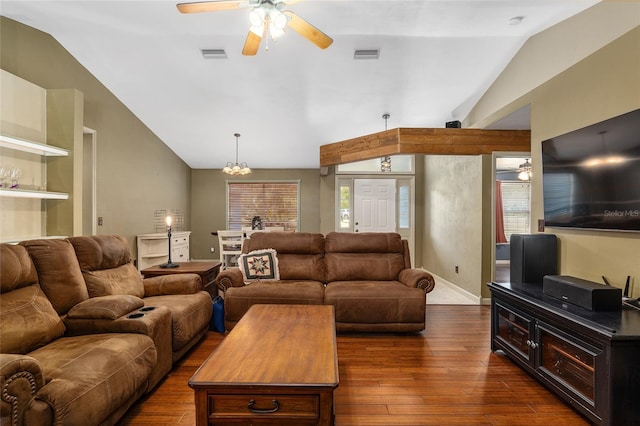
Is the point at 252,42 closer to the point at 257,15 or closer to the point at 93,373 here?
the point at 257,15

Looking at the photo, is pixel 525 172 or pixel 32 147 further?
pixel 525 172

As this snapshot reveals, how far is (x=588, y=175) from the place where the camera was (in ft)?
8.13

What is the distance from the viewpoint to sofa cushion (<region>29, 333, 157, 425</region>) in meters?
1.43

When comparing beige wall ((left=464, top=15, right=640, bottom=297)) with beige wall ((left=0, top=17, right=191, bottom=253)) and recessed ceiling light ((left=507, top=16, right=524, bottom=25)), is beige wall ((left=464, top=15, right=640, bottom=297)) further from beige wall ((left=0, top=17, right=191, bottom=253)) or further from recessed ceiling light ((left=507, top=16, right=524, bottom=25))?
beige wall ((left=0, top=17, right=191, bottom=253))

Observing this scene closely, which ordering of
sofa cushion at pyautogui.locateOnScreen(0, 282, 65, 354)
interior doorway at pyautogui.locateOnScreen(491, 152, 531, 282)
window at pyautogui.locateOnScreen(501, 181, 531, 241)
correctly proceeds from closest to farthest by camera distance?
sofa cushion at pyautogui.locateOnScreen(0, 282, 65, 354), interior doorway at pyautogui.locateOnScreen(491, 152, 531, 282), window at pyautogui.locateOnScreen(501, 181, 531, 241)

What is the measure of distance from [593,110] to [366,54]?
2.33m

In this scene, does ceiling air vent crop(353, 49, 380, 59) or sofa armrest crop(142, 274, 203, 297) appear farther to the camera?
ceiling air vent crop(353, 49, 380, 59)

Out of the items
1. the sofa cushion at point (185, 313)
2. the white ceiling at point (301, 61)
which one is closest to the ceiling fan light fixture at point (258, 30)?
the white ceiling at point (301, 61)

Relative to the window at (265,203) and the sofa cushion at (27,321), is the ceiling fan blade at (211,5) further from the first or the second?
the window at (265,203)

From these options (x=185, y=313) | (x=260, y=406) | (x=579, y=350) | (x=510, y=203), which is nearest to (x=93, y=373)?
(x=260, y=406)

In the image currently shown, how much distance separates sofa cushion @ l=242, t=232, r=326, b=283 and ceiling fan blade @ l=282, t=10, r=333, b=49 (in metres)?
2.23

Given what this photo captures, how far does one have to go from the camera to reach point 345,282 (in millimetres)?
3717

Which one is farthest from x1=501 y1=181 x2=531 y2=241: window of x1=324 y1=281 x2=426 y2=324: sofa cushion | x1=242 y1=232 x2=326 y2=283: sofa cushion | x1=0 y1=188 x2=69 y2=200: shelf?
x1=0 y1=188 x2=69 y2=200: shelf

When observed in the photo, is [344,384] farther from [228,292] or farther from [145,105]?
[145,105]
